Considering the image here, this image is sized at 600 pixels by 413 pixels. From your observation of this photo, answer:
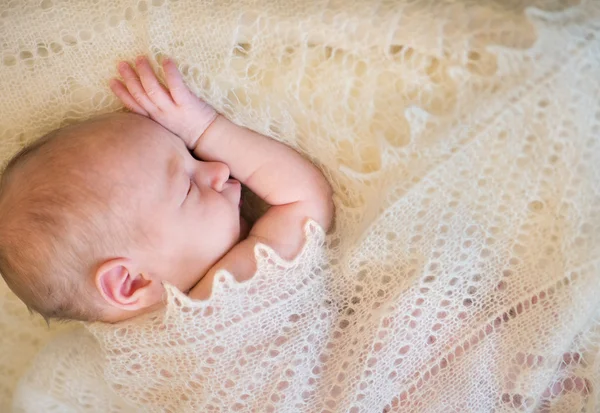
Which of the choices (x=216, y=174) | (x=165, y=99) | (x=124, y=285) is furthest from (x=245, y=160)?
(x=124, y=285)

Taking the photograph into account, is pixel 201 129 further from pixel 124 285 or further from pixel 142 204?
pixel 124 285

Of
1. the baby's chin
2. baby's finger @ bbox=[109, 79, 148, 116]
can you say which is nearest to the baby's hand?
baby's finger @ bbox=[109, 79, 148, 116]

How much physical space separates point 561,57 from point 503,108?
0.09 metres

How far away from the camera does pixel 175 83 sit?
2.99 feet

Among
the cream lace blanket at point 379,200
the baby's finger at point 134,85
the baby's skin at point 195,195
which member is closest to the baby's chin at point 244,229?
the baby's skin at point 195,195

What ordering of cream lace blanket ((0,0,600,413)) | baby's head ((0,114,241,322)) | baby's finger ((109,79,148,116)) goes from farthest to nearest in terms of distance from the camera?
1. baby's finger ((109,79,148,116))
2. baby's head ((0,114,241,322))
3. cream lace blanket ((0,0,600,413))

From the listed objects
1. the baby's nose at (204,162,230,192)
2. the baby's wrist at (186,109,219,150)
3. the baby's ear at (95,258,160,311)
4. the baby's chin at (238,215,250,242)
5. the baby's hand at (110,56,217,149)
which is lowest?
the baby's chin at (238,215,250,242)

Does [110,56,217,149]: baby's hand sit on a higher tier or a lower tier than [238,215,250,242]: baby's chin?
higher

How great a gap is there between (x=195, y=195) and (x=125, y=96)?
0.20 meters

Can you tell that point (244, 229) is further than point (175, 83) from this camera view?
Yes

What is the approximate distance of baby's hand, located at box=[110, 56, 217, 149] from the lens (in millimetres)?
921

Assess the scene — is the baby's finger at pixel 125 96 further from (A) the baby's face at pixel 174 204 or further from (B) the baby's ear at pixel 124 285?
(B) the baby's ear at pixel 124 285

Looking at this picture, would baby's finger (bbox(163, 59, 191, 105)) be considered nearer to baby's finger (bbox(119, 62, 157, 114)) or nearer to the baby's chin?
baby's finger (bbox(119, 62, 157, 114))

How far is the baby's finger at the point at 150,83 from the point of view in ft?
3.02
